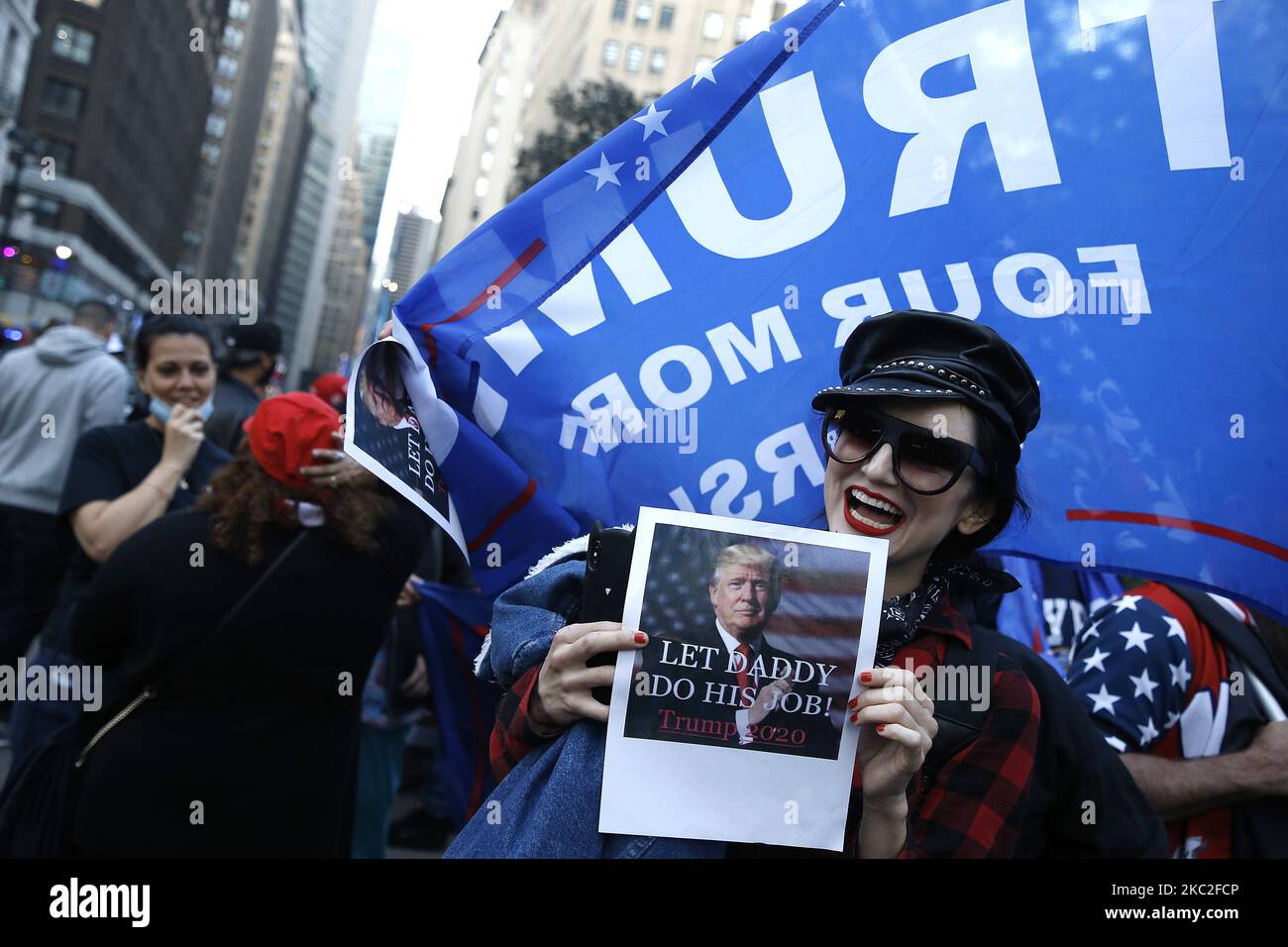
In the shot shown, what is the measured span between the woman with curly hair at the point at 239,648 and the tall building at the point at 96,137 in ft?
166

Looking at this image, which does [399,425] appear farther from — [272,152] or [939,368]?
[272,152]

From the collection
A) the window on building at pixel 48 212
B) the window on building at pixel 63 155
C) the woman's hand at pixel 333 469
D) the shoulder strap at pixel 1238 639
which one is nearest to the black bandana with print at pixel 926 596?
the shoulder strap at pixel 1238 639

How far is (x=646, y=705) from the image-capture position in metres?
1.56

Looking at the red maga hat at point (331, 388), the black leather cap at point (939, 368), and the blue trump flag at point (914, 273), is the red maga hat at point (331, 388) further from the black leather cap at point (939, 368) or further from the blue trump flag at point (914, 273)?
the black leather cap at point (939, 368)

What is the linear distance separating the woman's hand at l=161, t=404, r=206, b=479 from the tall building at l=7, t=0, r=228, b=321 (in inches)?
1950

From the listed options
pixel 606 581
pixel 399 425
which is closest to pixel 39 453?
pixel 399 425

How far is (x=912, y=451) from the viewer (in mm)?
1838

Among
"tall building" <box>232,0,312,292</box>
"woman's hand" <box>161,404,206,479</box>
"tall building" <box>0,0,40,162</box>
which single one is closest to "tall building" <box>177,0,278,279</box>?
"tall building" <box>232,0,312,292</box>

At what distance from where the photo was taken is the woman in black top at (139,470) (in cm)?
377

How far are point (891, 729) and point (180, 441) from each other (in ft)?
10.2

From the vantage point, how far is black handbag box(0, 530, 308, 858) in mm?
3016

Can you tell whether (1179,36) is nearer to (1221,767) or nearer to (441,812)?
(1221,767)
